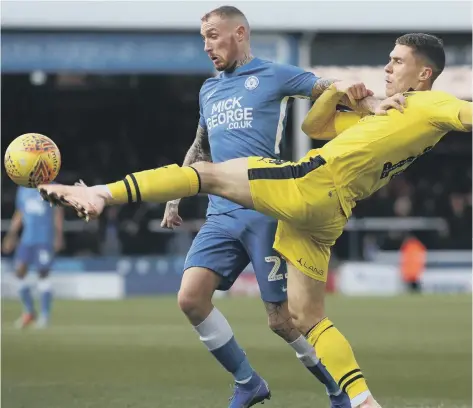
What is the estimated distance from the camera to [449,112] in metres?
6.71

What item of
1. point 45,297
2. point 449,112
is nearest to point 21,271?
point 45,297

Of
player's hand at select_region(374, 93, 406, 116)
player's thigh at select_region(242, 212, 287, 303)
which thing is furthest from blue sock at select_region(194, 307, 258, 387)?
player's hand at select_region(374, 93, 406, 116)

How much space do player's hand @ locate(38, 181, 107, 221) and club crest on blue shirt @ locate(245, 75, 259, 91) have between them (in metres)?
1.76

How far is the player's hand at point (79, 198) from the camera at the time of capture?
6332 millimetres

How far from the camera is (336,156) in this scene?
22.6ft

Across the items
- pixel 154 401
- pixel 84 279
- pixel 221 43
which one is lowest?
pixel 84 279

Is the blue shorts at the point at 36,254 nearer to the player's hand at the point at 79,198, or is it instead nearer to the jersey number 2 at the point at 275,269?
the jersey number 2 at the point at 275,269

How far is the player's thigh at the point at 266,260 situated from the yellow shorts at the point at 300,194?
66cm

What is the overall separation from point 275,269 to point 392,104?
1408 mm

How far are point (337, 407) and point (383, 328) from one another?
8.07 meters

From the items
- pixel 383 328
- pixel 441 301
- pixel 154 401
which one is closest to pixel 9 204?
pixel 441 301

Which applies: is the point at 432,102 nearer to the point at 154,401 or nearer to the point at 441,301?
the point at 154,401

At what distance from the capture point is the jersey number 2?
7680 millimetres

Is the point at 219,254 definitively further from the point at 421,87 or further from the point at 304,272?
the point at 421,87
